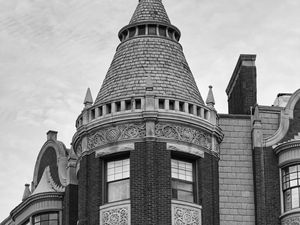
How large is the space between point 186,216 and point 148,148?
3.32 metres

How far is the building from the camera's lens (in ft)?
174

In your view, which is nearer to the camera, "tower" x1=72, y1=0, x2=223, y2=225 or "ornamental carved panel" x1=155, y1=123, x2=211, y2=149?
"tower" x1=72, y1=0, x2=223, y2=225

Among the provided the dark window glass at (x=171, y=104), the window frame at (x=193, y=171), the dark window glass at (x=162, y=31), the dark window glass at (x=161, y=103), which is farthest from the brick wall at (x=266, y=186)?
the dark window glass at (x=162, y=31)

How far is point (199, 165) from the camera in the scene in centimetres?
5428

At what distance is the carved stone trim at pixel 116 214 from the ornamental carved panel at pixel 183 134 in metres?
3.53

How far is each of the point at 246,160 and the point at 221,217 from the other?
10.8 feet

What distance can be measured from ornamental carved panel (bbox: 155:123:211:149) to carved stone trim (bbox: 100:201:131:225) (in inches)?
139

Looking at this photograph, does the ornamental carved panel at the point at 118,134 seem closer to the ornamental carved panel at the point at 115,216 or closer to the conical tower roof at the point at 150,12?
the ornamental carved panel at the point at 115,216

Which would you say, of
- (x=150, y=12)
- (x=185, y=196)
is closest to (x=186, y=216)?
(x=185, y=196)

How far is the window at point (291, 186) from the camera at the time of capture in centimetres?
5481

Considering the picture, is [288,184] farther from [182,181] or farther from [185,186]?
[182,181]

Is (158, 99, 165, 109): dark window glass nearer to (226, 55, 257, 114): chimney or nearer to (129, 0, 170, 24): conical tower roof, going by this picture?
(129, 0, 170, 24): conical tower roof

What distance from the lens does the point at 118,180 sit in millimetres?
53656

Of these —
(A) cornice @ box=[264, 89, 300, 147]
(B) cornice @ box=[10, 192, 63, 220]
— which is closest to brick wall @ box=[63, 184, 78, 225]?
(B) cornice @ box=[10, 192, 63, 220]
